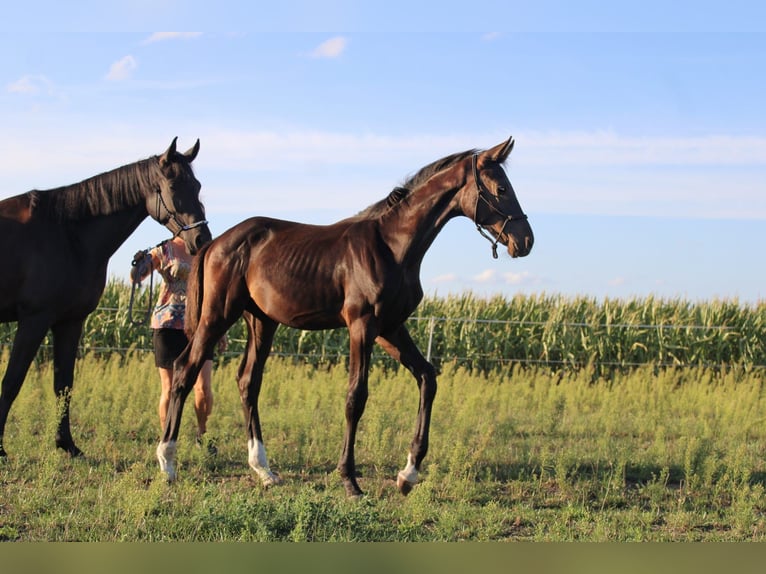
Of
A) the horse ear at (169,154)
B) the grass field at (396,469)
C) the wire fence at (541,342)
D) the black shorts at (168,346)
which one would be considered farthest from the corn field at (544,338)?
the horse ear at (169,154)

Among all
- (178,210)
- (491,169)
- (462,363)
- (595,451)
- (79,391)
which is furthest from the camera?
(462,363)

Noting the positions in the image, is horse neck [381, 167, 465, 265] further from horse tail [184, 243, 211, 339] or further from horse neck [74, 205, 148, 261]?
horse neck [74, 205, 148, 261]

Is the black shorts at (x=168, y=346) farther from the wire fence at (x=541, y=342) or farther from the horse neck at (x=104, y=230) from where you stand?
the wire fence at (x=541, y=342)

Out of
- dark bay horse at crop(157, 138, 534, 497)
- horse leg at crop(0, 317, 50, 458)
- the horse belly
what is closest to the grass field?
horse leg at crop(0, 317, 50, 458)

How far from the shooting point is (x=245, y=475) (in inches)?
277

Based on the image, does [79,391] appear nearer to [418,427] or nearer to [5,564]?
[418,427]

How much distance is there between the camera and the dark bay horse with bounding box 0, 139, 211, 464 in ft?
23.1

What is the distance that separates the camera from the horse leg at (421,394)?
6.36 metres

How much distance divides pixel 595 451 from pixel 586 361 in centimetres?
913

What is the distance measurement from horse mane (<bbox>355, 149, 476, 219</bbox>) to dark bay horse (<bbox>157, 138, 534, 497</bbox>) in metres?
0.01

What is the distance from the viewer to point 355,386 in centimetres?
616

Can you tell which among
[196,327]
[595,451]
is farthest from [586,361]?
[196,327]

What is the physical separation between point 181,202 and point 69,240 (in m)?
1.27

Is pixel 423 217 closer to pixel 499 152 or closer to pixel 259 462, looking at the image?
pixel 499 152
